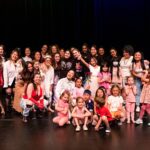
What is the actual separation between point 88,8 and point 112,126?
585 centimetres

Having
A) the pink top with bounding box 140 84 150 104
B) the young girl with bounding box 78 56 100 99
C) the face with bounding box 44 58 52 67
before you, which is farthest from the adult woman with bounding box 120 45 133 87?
the face with bounding box 44 58 52 67

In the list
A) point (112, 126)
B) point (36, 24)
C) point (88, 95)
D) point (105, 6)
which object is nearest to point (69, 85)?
point (88, 95)

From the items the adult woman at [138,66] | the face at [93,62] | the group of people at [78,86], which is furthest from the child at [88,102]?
the adult woman at [138,66]

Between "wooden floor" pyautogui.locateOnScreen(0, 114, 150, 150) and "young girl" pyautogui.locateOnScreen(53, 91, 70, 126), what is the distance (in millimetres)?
121

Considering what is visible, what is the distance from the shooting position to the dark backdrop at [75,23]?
1161 cm

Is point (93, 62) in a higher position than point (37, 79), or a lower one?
higher

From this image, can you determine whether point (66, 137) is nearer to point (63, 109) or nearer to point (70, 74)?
point (63, 109)

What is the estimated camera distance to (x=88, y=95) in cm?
730

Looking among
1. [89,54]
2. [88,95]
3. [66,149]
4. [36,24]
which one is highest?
[36,24]

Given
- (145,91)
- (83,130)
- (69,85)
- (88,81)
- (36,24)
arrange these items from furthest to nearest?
1. (36,24)
2. (88,81)
3. (69,85)
4. (145,91)
5. (83,130)

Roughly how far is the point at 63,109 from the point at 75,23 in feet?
17.9

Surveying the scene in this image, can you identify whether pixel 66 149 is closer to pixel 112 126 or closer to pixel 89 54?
pixel 112 126

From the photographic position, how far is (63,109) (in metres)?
7.02

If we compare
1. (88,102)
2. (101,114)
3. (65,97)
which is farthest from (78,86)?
(101,114)
